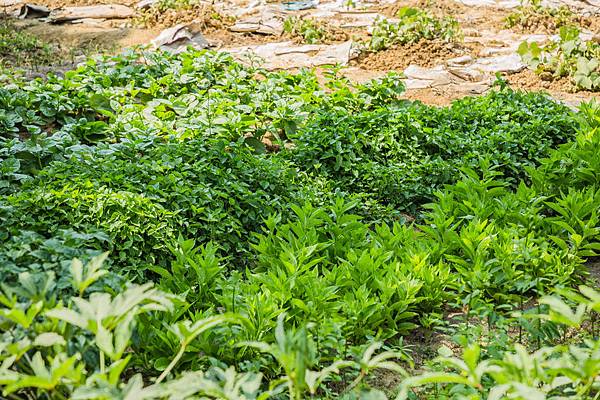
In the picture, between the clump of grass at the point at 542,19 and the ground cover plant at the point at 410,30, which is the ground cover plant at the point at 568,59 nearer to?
the ground cover plant at the point at 410,30

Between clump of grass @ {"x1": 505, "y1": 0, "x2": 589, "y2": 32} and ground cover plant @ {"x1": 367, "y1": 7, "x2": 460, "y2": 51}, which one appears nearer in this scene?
ground cover plant @ {"x1": 367, "y1": 7, "x2": 460, "y2": 51}

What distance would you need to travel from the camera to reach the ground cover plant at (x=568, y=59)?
7457mm

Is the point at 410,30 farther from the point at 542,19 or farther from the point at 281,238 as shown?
the point at 281,238

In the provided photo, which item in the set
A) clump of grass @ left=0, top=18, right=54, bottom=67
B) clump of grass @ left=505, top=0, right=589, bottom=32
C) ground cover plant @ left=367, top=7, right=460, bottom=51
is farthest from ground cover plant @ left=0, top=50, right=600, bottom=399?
clump of grass @ left=505, top=0, right=589, bottom=32

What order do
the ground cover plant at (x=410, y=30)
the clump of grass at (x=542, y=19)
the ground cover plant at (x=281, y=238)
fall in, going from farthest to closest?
the clump of grass at (x=542, y=19), the ground cover plant at (x=410, y=30), the ground cover plant at (x=281, y=238)

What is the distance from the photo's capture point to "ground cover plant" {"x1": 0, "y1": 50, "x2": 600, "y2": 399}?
204 centimetres

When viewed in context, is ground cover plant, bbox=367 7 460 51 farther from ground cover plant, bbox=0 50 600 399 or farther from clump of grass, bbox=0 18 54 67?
clump of grass, bbox=0 18 54 67

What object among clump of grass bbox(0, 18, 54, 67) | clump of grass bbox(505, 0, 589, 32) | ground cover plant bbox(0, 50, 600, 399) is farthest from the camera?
clump of grass bbox(505, 0, 589, 32)

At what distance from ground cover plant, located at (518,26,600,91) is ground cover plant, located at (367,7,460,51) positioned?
3.55 ft

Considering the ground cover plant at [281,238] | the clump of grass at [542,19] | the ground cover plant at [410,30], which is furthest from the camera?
the clump of grass at [542,19]

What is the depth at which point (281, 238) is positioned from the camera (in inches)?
154

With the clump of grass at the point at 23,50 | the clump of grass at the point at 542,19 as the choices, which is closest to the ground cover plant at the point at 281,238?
the clump of grass at the point at 23,50

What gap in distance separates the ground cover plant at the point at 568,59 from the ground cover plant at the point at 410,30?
1.08 m

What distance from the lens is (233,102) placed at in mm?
5684
